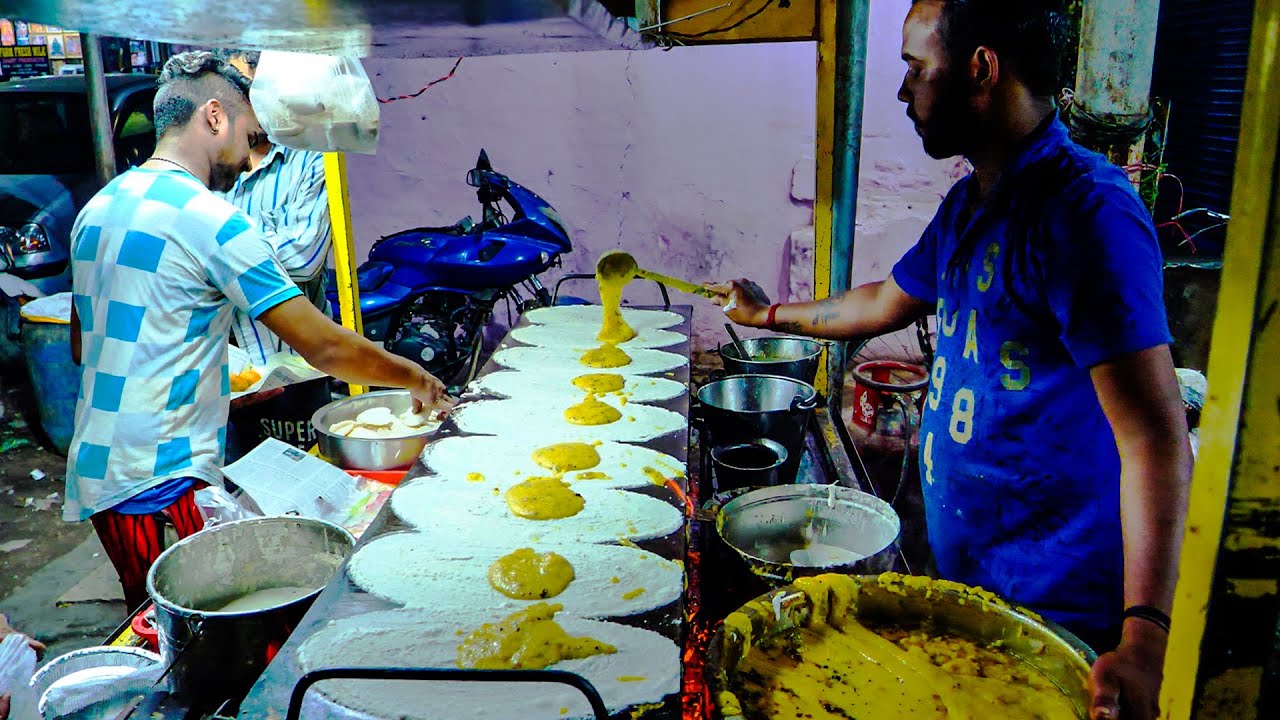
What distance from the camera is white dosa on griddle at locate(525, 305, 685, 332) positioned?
3.83 m

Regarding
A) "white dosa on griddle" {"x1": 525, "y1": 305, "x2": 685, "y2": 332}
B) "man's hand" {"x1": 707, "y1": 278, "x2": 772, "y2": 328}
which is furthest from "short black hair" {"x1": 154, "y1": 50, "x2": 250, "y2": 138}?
"man's hand" {"x1": 707, "y1": 278, "x2": 772, "y2": 328}

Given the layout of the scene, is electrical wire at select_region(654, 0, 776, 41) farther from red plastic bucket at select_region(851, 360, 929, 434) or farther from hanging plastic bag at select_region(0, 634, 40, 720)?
hanging plastic bag at select_region(0, 634, 40, 720)

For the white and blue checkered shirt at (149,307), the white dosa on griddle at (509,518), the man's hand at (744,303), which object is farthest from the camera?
the man's hand at (744,303)

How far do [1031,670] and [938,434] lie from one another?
0.67 metres

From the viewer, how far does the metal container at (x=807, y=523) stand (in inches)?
78.2

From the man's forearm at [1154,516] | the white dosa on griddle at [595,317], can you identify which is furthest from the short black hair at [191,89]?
the man's forearm at [1154,516]

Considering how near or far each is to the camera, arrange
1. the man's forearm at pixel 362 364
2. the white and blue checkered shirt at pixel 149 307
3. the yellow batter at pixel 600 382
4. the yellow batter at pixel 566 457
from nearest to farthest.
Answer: the yellow batter at pixel 566 457, the white and blue checkered shirt at pixel 149 307, the man's forearm at pixel 362 364, the yellow batter at pixel 600 382

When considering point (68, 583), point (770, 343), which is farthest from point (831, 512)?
point (68, 583)

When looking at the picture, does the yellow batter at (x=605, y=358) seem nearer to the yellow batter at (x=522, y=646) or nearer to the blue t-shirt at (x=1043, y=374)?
the blue t-shirt at (x=1043, y=374)

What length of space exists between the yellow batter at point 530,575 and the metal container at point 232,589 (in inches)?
15.0

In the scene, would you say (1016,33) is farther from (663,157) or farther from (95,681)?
(663,157)

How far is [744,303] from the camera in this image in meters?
3.15

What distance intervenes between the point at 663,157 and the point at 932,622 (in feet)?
20.1

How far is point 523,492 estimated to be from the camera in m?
2.08
